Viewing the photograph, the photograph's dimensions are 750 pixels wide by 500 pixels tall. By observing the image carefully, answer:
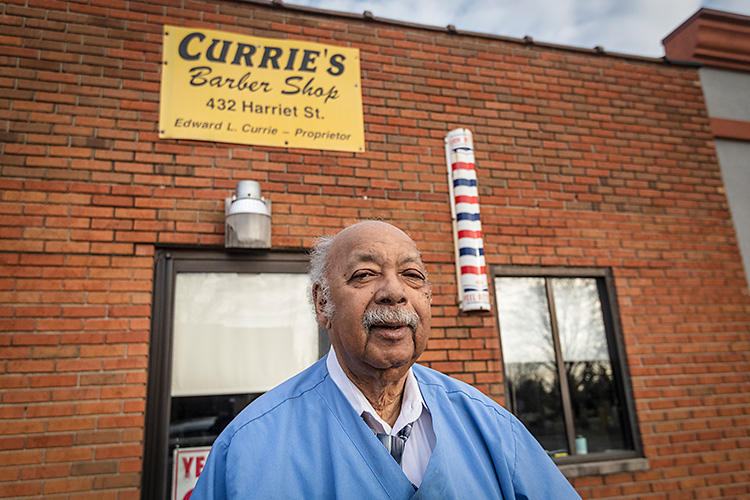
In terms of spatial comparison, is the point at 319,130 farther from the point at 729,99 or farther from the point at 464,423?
the point at 729,99

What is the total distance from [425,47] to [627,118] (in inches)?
83.2

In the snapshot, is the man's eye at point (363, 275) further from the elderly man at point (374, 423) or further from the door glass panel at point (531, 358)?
the door glass panel at point (531, 358)

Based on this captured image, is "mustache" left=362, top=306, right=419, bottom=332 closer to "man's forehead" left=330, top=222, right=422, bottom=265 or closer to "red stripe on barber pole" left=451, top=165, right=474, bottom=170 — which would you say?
"man's forehead" left=330, top=222, right=422, bottom=265

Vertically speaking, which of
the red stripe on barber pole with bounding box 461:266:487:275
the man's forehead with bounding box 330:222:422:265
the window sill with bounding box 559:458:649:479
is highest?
the red stripe on barber pole with bounding box 461:266:487:275

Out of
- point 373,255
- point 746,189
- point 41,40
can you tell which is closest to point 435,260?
point 373,255

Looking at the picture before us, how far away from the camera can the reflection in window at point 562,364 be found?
4.14 metres

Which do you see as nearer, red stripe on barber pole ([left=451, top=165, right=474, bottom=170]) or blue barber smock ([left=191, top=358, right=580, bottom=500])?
blue barber smock ([left=191, top=358, right=580, bottom=500])

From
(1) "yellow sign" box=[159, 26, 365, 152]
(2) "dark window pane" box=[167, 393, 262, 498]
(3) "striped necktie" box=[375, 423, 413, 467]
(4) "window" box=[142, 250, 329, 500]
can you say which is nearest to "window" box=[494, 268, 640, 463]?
(4) "window" box=[142, 250, 329, 500]

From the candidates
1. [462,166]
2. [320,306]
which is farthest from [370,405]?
[462,166]

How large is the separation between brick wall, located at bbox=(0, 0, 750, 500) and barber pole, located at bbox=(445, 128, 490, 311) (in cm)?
10

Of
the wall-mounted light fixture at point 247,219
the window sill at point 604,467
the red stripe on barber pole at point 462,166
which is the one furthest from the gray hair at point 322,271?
the window sill at point 604,467

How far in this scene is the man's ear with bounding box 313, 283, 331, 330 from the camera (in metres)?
1.77

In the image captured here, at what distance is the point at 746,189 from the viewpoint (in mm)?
5238

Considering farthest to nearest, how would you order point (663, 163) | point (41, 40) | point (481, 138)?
point (663, 163) < point (481, 138) < point (41, 40)
